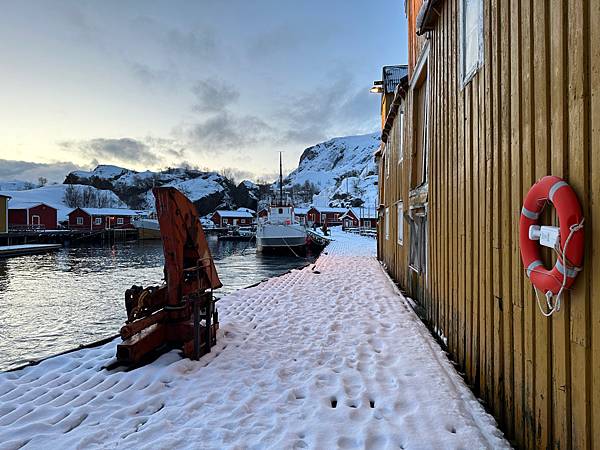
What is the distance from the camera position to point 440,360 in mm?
4301

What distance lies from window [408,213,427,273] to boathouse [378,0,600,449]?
140cm

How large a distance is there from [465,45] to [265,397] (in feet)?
13.5

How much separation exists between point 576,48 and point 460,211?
2414mm

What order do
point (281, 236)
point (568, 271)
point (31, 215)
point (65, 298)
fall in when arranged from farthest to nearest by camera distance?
point (31, 215)
point (281, 236)
point (65, 298)
point (568, 271)

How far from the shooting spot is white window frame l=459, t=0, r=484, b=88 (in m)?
3.44

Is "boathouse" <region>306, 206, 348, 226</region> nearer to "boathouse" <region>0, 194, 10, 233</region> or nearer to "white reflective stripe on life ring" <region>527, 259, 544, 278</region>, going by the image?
"boathouse" <region>0, 194, 10, 233</region>

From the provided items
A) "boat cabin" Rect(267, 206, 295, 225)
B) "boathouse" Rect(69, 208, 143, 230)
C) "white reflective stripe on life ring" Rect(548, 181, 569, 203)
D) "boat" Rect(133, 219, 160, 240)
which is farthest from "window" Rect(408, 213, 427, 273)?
"boathouse" Rect(69, 208, 143, 230)

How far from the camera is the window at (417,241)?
6.86 metres

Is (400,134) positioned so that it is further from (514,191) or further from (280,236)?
(280,236)

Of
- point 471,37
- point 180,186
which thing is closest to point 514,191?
point 471,37

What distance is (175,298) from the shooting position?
16.1ft

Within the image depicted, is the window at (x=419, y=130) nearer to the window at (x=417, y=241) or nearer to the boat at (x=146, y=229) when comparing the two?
the window at (x=417, y=241)

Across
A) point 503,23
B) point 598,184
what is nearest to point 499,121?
point 503,23

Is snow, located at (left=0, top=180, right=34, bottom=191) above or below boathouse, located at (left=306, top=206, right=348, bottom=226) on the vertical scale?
above
